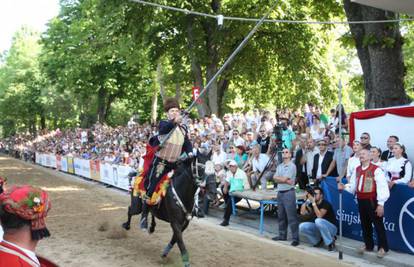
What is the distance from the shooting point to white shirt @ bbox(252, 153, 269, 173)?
13555 mm

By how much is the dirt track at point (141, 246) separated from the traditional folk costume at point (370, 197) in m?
0.97

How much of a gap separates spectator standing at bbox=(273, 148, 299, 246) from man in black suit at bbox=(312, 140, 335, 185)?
2.69 feet

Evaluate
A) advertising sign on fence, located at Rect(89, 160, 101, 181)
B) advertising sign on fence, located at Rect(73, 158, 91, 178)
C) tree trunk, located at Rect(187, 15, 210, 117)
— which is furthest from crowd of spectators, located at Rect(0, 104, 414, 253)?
advertising sign on fence, located at Rect(73, 158, 91, 178)

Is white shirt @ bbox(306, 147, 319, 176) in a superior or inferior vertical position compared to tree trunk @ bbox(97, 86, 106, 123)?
inferior

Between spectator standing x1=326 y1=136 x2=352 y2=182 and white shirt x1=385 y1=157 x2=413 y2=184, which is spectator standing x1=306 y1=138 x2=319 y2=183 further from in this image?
white shirt x1=385 y1=157 x2=413 y2=184

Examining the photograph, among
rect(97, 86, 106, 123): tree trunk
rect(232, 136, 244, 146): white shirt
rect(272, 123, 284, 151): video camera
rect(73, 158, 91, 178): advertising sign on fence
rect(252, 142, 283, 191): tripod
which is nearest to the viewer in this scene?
rect(252, 142, 283, 191): tripod

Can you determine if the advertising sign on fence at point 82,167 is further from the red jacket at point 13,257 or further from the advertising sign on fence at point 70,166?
the red jacket at point 13,257

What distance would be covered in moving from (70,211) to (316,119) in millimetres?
8394

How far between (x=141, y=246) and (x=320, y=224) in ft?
12.5

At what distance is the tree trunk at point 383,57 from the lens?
41.6 feet

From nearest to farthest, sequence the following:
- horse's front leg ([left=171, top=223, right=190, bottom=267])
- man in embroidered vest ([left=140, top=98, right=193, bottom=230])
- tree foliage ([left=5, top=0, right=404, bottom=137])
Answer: horse's front leg ([left=171, top=223, right=190, bottom=267]), man in embroidered vest ([left=140, top=98, right=193, bottom=230]), tree foliage ([left=5, top=0, right=404, bottom=137])

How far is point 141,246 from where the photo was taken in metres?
10.0

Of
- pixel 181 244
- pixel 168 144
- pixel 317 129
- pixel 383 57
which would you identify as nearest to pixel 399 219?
pixel 181 244

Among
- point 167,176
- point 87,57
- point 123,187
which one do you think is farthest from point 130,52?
point 167,176
